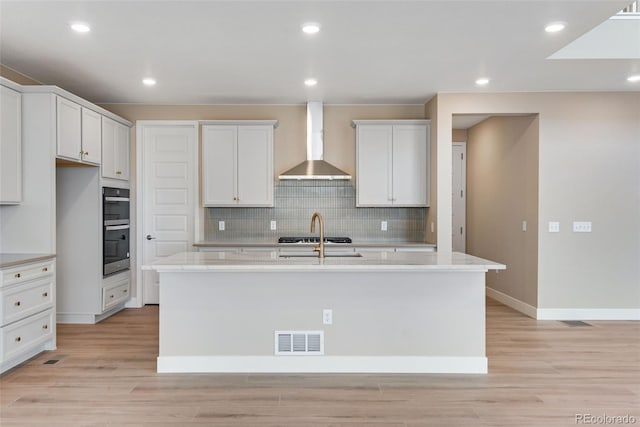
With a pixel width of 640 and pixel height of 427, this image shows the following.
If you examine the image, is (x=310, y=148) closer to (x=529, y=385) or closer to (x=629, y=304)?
(x=529, y=385)

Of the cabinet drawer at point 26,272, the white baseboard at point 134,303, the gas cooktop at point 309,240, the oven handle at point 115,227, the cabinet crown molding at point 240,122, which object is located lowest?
the white baseboard at point 134,303

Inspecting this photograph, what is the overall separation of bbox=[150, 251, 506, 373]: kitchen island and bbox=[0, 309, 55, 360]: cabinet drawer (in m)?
1.12

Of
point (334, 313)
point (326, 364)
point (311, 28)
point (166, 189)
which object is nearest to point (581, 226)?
point (334, 313)

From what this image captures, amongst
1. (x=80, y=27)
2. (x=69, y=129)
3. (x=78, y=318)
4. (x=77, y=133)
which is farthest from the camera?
(x=78, y=318)

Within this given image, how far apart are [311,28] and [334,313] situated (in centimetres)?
213

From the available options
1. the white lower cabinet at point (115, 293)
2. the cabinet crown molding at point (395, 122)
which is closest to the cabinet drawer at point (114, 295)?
the white lower cabinet at point (115, 293)

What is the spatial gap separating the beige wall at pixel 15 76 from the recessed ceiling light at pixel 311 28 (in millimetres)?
2962

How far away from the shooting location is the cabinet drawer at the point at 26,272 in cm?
323

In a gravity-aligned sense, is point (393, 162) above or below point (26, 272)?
above

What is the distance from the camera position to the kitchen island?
3.31 meters

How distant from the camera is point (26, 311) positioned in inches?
136

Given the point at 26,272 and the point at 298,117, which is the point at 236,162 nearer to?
the point at 298,117

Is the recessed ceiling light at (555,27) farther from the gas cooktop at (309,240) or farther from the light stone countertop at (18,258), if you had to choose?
the light stone countertop at (18,258)

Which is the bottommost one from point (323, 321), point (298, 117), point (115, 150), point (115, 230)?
point (323, 321)
